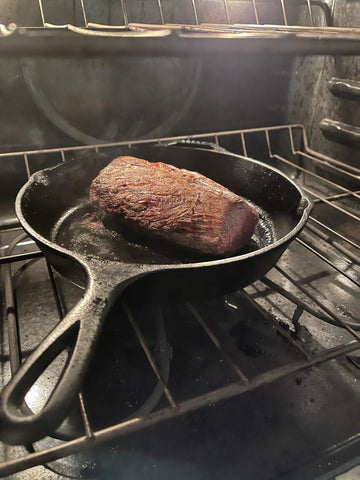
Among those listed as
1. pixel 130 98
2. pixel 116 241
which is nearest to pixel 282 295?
pixel 116 241

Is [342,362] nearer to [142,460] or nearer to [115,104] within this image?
[142,460]

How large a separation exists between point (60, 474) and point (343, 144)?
64.4 inches

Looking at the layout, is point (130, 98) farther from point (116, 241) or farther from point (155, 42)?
point (155, 42)

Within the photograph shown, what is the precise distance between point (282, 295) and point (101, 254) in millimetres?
583

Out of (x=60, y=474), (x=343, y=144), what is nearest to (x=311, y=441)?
(x=60, y=474)

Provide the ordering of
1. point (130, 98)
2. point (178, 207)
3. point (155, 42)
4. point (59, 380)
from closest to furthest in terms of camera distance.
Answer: point (59, 380)
point (155, 42)
point (178, 207)
point (130, 98)

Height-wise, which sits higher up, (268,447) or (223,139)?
(223,139)

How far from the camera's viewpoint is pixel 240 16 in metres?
1.73

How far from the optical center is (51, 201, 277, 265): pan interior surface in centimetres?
111

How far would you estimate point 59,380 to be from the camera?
55 cm

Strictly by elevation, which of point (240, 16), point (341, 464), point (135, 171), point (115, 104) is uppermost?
point (240, 16)

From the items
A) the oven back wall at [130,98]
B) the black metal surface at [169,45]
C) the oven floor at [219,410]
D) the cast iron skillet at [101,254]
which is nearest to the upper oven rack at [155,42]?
the black metal surface at [169,45]

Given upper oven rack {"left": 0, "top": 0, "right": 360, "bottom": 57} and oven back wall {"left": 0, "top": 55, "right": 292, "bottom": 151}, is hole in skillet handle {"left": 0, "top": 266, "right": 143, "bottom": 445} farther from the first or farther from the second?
oven back wall {"left": 0, "top": 55, "right": 292, "bottom": 151}

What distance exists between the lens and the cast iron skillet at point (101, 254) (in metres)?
0.56
